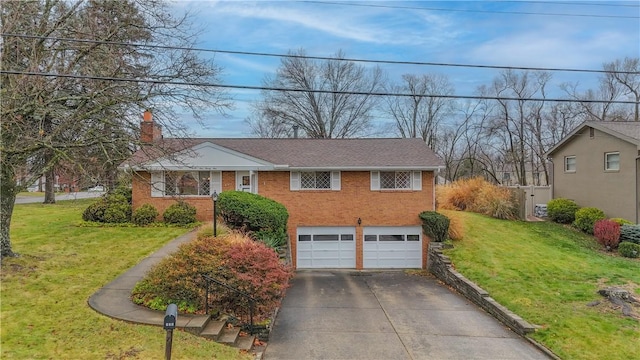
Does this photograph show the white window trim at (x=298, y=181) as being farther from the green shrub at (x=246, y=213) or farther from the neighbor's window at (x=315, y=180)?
the green shrub at (x=246, y=213)

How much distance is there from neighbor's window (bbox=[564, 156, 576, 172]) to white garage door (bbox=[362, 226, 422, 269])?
12019mm

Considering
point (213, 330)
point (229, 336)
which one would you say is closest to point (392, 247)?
point (229, 336)

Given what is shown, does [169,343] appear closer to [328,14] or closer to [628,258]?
[328,14]

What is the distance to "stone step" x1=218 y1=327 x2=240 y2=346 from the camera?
7641 mm

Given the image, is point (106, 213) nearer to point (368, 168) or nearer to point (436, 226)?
point (368, 168)

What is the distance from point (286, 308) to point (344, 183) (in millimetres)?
8252

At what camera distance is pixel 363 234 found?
61.3 ft

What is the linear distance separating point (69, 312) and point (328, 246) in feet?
41.1

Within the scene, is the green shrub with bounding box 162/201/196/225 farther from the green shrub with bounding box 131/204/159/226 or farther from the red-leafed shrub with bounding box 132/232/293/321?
the red-leafed shrub with bounding box 132/232/293/321

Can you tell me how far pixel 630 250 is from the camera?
52.5 feet

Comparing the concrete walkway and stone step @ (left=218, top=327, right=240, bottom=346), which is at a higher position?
the concrete walkway

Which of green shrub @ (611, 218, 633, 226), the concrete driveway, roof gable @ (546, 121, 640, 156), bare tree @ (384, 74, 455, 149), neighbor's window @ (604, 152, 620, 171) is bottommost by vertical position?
the concrete driveway

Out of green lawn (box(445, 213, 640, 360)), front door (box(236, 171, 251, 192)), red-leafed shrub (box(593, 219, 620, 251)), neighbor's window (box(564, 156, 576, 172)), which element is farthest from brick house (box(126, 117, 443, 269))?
neighbor's window (box(564, 156, 576, 172))

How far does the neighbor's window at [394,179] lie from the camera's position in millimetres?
18578
